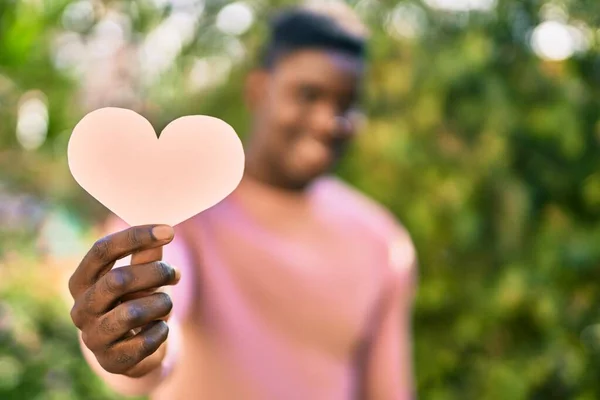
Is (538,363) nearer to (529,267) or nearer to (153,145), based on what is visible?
(529,267)

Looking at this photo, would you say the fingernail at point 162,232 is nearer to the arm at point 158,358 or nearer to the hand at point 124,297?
the hand at point 124,297

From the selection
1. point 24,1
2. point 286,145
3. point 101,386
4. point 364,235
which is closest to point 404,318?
point 364,235

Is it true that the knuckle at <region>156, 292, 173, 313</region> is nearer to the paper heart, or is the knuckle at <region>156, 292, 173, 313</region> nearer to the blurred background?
the paper heart

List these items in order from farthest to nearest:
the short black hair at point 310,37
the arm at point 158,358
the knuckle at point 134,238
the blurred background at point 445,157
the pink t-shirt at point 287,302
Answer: the blurred background at point 445,157, the short black hair at point 310,37, the pink t-shirt at point 287,302, the arm at point 158,358, the knuckle at point 134,238

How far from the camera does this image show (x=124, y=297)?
27.2 inches

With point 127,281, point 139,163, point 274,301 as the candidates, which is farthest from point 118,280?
point 274,301

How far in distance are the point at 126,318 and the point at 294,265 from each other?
600 millimetres

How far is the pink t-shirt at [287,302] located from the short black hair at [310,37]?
0.83 ft

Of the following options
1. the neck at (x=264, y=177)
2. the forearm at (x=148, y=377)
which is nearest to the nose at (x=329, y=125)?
the neck at (x=264, y=177)

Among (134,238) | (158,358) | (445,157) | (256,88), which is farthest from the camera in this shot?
(445,157)

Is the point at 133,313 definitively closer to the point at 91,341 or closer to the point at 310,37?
the point at 91,341

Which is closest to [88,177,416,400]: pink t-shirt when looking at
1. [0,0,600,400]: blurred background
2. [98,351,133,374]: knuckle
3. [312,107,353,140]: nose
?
[312,107,353,140]: nose

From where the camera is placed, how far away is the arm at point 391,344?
1354mm

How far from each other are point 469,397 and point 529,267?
42 centimetres
